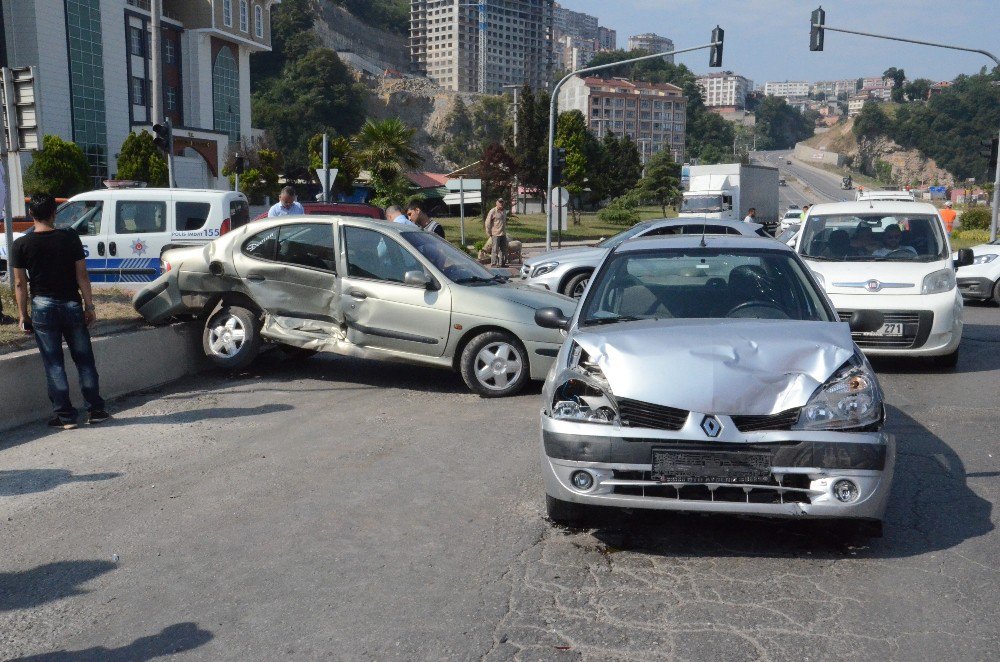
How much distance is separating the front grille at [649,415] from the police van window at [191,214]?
12515 millimetres

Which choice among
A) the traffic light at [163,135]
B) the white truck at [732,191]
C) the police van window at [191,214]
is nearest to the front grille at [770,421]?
the police van window at [191,214]


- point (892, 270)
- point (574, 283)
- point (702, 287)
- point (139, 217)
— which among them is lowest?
point (574, 283)

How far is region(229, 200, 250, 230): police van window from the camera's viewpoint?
16.0 meters

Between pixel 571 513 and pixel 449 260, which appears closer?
pixel 571 513

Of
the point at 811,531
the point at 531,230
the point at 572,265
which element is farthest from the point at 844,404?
the point at 531,230

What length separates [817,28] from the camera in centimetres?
2752

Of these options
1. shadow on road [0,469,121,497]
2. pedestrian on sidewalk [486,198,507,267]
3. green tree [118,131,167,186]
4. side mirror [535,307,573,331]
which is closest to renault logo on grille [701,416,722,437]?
side mirror [535,307,573,331]

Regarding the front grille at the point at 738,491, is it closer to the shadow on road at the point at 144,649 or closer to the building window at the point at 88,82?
the shadow on road at the point at 144,649

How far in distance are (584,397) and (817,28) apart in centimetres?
2588

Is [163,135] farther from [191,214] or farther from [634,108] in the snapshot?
[634,108]

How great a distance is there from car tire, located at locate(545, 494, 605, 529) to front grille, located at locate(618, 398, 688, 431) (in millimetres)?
620

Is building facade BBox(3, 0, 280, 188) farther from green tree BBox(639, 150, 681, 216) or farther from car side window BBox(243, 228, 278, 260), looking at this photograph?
car side window BBox(243, 228, 278, 260)

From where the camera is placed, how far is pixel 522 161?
162ft

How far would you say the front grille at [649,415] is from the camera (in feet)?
15.2
